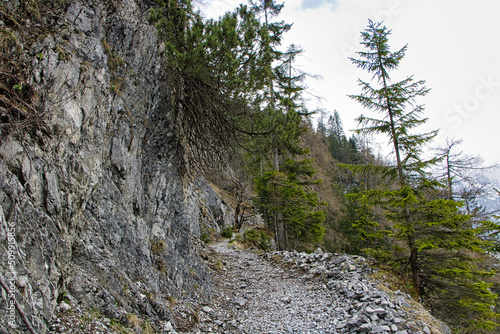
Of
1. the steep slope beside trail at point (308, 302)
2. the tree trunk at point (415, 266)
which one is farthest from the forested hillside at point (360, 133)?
the steep slope beside trail at point (308, 302)

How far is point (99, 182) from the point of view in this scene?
16.3ft

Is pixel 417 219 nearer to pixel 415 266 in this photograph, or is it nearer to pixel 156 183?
pixel 415 266

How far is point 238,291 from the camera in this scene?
8859mm

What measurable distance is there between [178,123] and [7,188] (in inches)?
184

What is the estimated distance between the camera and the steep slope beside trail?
19.7 ft

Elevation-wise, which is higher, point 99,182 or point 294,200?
point 99,182

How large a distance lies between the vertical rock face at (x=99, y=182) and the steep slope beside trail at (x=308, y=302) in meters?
1.35

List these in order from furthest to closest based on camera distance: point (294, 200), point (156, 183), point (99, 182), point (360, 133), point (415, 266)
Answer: point (294, 200) < point (360, 133) < point (415, 266) < point (156, 183) < point (99, 182)

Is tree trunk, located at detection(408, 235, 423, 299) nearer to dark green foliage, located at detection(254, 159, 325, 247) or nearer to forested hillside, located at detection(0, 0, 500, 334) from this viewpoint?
forested hillside, located at detection(0, 0, 500, 334)

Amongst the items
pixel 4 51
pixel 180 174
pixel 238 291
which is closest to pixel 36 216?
pixel 4 51

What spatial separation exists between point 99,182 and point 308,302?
6.36 m

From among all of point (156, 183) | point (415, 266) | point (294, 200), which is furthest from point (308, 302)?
point (294, 200)

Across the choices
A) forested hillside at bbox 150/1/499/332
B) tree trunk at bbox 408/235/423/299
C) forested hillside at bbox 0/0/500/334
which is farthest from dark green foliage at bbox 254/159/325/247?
tree trunk at bbox 408/235/423/299

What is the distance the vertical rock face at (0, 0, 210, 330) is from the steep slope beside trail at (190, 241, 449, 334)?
1352 millimetres
